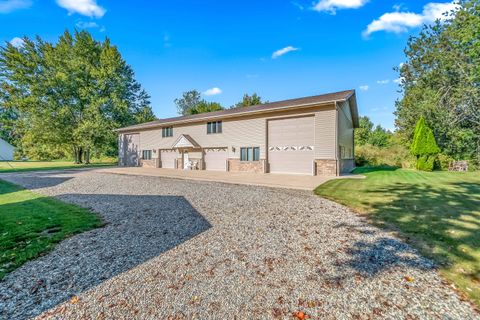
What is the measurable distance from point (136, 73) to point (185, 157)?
20051 mm

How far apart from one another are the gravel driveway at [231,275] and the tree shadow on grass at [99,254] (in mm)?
16

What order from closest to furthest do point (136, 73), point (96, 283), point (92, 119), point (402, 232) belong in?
point (96, 283)
point (402, 232)
point (92, 119)
point (136, 73)

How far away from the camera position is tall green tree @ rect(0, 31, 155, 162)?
26.5m

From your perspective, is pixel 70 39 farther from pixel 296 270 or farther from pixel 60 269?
pixel 296 270

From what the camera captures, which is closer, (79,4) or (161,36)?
(79,4)

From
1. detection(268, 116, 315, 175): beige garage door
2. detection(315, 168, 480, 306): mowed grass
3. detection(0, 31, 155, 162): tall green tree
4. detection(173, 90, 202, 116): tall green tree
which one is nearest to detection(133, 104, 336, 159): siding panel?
detection(268, 116, 315, 175): beige garage door

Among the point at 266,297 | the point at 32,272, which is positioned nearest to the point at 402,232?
the point at 266,297

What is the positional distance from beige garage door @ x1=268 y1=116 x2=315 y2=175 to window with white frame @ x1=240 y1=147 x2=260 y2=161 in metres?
0.97

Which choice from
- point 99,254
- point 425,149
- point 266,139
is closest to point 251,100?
point 266,139

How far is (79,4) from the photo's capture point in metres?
12.8

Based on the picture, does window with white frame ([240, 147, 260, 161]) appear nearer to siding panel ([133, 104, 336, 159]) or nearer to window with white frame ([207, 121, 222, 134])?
siding panel ([133, 104, 336, 159])

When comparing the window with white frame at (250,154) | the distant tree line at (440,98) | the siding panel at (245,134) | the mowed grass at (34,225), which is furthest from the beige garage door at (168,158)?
the distant tree line at (440,98)

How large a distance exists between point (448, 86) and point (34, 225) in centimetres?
2954

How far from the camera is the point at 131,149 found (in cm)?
2636
